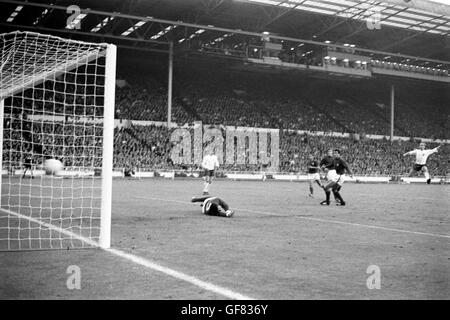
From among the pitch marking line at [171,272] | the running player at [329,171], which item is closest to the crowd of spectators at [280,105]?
the running player at [329,171]

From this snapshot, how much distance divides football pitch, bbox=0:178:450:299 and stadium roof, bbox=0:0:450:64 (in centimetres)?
2737

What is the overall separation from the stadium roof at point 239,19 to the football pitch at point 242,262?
89.8 feet

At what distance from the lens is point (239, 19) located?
40.2 meters

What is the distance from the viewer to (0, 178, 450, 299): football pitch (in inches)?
189

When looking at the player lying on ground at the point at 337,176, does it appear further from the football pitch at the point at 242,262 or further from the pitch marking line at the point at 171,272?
the pitch marking line at the point at 171,272

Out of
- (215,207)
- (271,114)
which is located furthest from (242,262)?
(271,114)

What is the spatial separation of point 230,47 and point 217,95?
492 centimetres

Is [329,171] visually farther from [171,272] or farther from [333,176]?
[171,272]

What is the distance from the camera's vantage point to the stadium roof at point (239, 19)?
35688 mm

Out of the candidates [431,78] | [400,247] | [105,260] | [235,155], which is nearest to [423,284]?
[400,247]

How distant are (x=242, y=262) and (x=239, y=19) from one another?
36.1 m

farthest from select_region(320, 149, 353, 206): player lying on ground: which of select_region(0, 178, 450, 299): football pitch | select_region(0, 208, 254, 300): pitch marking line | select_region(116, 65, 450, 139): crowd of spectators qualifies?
select_region(116, 65, 450, 139): crowd of spectators
